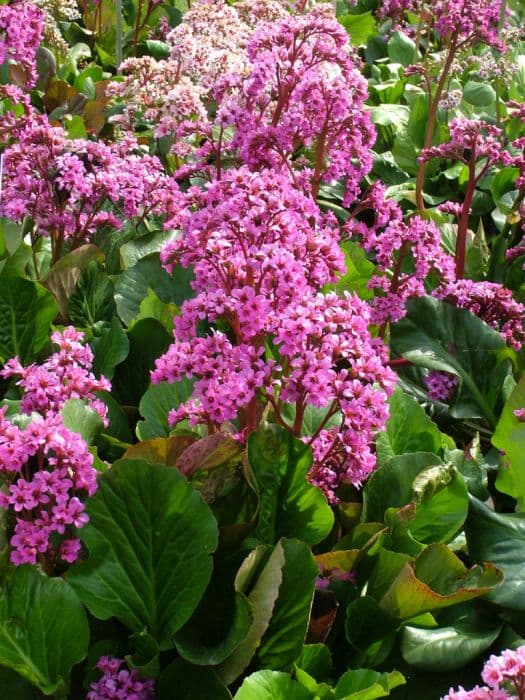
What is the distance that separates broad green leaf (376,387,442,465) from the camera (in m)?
1.86

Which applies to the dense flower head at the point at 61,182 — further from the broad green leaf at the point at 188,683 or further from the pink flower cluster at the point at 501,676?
the pink flower cluster at the point at 501,676

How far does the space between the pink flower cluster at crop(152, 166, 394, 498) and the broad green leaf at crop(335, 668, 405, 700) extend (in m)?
0.33

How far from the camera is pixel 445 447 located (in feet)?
6.25

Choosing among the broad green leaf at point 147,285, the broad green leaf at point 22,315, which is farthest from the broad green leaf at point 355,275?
the broad green leaf at point 22,315

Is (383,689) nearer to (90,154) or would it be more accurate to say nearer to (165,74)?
(90,154)

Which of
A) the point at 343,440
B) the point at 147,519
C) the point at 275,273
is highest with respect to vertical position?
the point at 275,273

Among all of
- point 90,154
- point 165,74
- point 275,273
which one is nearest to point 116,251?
point 90,154

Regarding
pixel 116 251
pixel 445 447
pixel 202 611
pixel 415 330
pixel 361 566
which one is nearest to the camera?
pixel 202 611

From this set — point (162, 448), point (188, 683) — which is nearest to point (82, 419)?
point (162, 448)

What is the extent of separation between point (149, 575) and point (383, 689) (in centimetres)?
41

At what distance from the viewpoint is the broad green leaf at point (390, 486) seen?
168cm

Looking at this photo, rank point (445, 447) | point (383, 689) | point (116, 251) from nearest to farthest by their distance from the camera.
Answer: point (383, 689) < point (445, 447) < point (116, 251)

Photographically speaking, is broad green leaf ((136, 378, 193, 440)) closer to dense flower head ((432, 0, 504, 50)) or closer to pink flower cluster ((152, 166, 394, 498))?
pink flower cluster ((152, 166, 394, 498))

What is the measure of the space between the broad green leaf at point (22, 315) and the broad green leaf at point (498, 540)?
3.48ft
